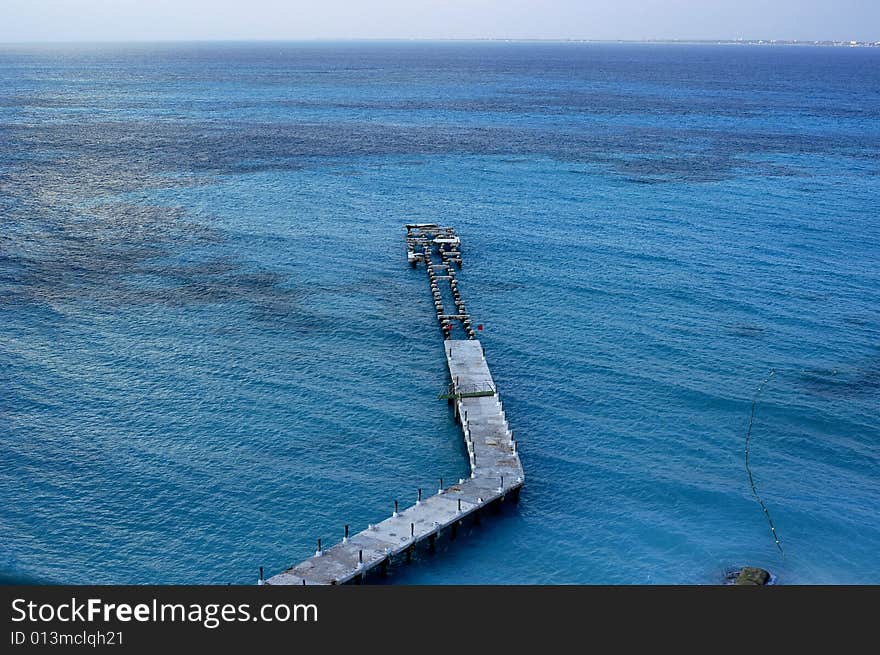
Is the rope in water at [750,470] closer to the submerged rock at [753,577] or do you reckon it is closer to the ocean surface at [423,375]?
the ocean surface at [423,375]

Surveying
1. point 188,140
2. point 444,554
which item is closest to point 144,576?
point 444,554

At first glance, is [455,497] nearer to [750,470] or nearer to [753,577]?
[753,577]

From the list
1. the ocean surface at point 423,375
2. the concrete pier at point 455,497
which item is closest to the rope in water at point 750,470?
the ocean surface at point 423,375

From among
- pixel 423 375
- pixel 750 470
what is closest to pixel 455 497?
pixel 423 375

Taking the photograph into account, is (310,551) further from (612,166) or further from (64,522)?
(612,166)

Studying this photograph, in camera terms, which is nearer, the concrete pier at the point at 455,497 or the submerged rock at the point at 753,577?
the concrete pier at the point at 455,497

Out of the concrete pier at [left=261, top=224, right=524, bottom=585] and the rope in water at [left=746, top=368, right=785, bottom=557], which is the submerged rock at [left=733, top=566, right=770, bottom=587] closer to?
the rope in water at [left=746, top=368, right=785, bottom=557]
